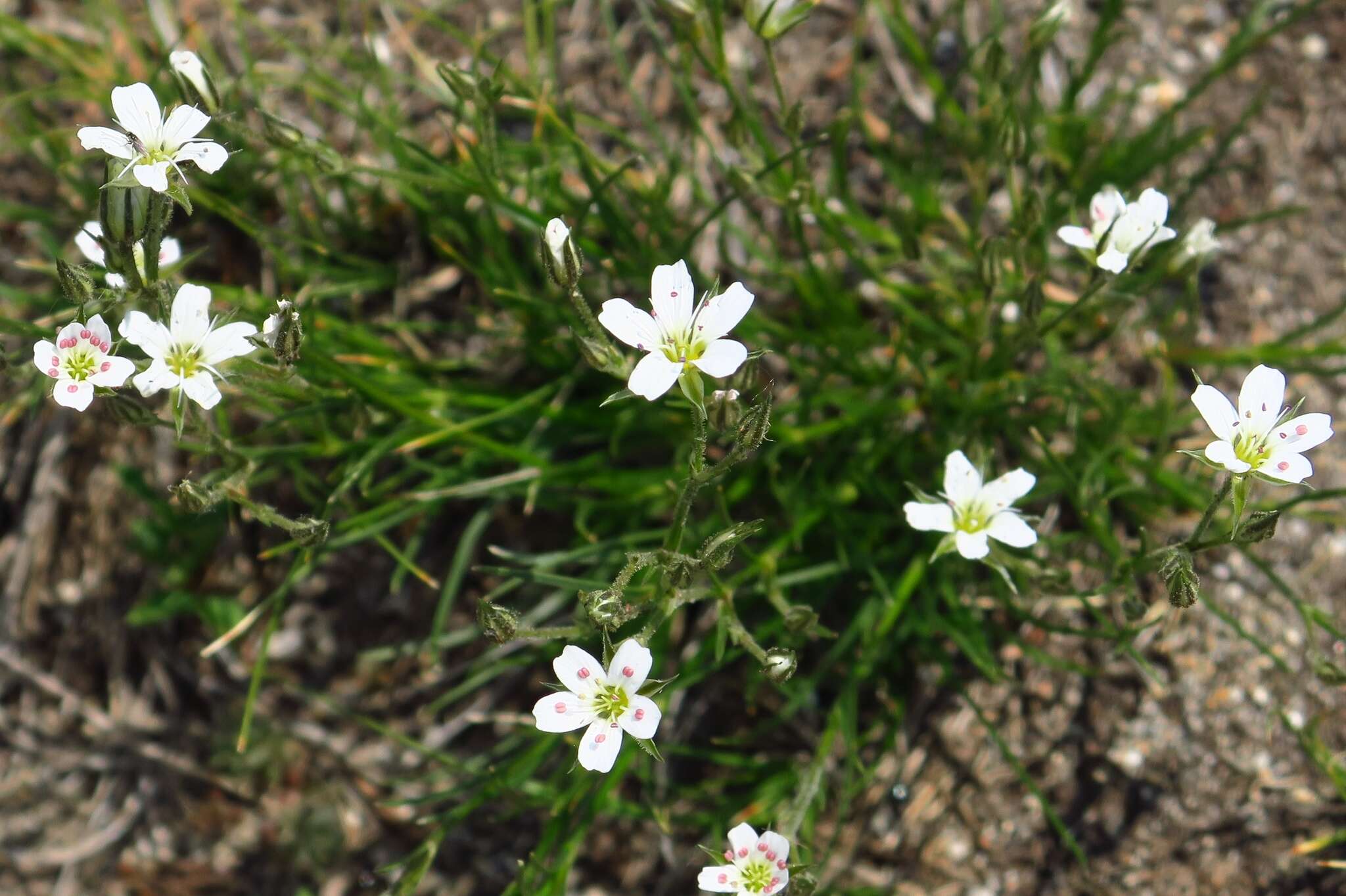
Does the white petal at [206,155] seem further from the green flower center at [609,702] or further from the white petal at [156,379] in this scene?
the green flower center at [609,702]

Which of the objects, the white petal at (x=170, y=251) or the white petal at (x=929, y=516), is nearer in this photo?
the white petal at (x=929, y=516)

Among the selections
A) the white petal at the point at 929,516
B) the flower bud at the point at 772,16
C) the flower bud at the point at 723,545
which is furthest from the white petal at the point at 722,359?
the flower bud at the point at 772,16

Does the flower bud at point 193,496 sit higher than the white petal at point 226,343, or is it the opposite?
the white petal at point 226,343

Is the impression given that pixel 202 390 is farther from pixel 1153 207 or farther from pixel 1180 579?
pixel 1153 207

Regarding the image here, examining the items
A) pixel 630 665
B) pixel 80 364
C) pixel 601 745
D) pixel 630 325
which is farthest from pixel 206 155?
pixel 601 745

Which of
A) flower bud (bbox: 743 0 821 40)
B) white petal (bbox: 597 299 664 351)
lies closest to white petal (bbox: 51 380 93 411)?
white petal (bbox: 597 299 664 351)

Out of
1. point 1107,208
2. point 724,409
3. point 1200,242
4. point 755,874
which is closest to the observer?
point 724,409
